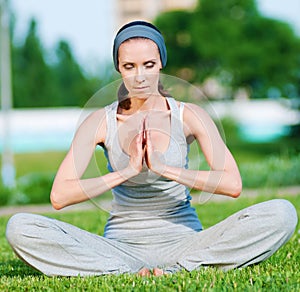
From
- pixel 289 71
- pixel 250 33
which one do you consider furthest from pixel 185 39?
pixel 289 71

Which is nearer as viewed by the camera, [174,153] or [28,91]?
[174,153]

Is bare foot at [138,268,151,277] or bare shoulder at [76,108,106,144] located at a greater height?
bare shoulder at [76,108,106,144]

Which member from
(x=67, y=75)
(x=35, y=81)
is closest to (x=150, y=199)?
(x=35, y=81)

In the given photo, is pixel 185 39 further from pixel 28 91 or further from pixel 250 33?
pixel 28 91

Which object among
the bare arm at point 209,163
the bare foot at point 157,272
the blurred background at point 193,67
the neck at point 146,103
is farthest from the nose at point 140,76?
the blurred background at point 193,67

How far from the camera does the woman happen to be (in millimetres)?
3682

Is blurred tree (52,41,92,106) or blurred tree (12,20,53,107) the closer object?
blurred tree (12,20,53,107)

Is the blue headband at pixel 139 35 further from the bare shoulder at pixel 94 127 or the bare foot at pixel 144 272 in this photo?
the bare foot at pixel 144 272

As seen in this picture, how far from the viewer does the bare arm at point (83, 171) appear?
3637 mm

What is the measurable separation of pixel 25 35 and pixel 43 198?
27.7m

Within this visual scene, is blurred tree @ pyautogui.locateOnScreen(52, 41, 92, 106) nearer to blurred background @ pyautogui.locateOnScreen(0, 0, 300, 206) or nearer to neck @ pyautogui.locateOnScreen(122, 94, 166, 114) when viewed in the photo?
A: blurred background @ pyautogui.locateOnScreen(0, 0, 300, 206)

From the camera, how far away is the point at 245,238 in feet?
12.3

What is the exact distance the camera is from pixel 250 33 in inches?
1494

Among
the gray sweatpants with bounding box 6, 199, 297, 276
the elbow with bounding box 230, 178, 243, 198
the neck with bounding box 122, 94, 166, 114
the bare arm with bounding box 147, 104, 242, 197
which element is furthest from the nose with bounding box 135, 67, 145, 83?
the gray sweatpants with bounding box 6, 199, 297, 276
